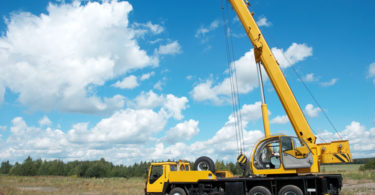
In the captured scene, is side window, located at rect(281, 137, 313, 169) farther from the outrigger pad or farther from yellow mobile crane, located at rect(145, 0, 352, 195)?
the outrigger pad

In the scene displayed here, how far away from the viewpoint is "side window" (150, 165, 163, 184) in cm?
1385

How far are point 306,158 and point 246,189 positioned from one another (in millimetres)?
2919

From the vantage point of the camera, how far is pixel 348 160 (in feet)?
36.3

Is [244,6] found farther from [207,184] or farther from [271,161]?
[207,184]

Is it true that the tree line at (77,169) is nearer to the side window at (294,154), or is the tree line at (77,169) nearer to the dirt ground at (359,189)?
the dirt ground at (359,189)

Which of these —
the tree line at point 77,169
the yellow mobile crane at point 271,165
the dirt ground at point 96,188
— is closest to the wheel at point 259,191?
the yellow mobile crane at point 271,165

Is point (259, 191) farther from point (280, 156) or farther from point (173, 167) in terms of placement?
point (173, 167)

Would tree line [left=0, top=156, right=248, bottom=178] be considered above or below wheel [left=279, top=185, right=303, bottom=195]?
below

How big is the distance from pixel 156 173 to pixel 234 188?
414cm

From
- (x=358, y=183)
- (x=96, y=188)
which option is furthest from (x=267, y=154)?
(x=96, y=188)

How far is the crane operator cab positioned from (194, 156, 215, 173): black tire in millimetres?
2393

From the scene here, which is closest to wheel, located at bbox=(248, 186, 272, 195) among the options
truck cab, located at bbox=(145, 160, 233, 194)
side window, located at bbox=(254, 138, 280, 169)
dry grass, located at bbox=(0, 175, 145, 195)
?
side window, located at bbox=(254, 138, 280, 169)

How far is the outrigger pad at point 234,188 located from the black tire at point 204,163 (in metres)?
1.47

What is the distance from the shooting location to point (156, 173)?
14.0 meters
